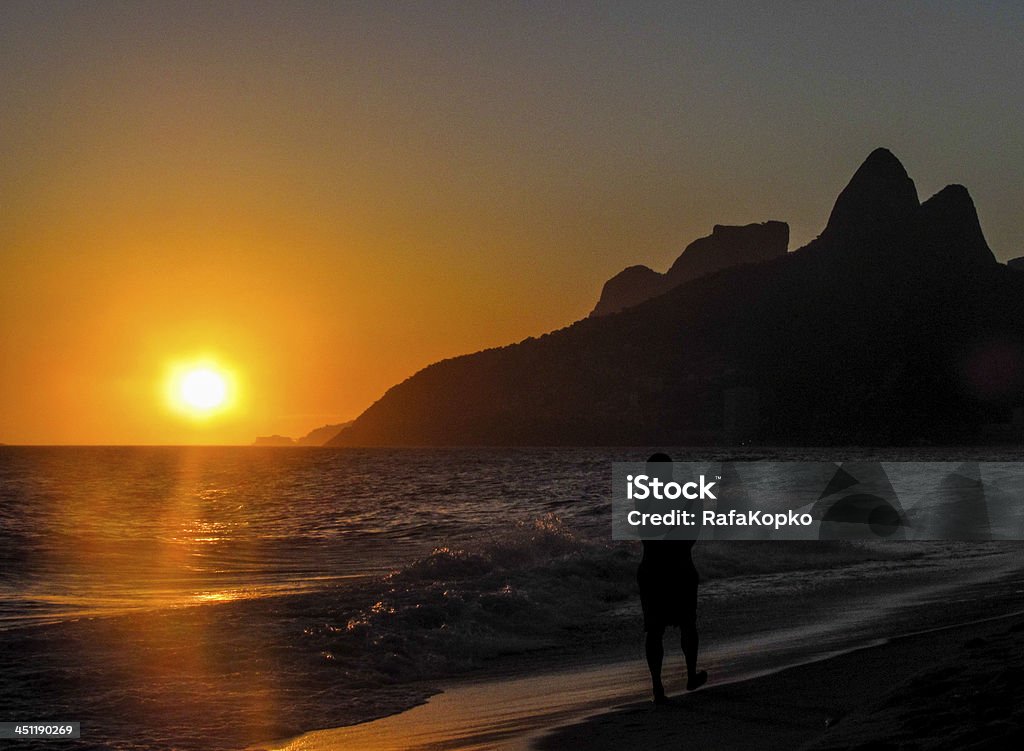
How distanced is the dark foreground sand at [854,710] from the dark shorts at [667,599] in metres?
0.66

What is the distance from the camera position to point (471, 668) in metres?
12.2

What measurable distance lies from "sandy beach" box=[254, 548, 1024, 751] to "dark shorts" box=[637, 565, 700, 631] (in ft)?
2.16

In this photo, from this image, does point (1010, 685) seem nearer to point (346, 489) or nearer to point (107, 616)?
point (107, 616)

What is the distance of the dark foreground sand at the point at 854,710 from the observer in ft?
20.3

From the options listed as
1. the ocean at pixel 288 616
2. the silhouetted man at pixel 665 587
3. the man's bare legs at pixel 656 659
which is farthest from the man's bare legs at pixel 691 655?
the ocean at pixel 288 616

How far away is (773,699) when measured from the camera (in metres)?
8.78

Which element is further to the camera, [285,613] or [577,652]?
[285,613]

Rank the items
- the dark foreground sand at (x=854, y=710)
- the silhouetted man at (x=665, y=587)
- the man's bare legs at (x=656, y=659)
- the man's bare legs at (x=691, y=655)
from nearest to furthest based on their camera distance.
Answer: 1. the dark foreground sand at (x=854, y=710)
2. the man's bare legs at (x=656, y=659)
3. the silhouetted man at (x=665, y=587)
4. the man's bare legs at (x=691, y=655)

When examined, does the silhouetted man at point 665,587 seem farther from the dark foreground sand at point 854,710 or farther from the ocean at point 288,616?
the ocean at point 288,616

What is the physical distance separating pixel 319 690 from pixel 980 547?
2064 centimetres

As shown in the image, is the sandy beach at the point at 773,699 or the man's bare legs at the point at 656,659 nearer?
the sandy beach at the point at 773,699

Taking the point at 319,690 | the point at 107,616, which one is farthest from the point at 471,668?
the point at 107,616

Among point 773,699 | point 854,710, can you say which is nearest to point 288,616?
point 773,699

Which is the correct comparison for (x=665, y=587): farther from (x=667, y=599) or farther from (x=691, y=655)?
(x=691, y=655)
